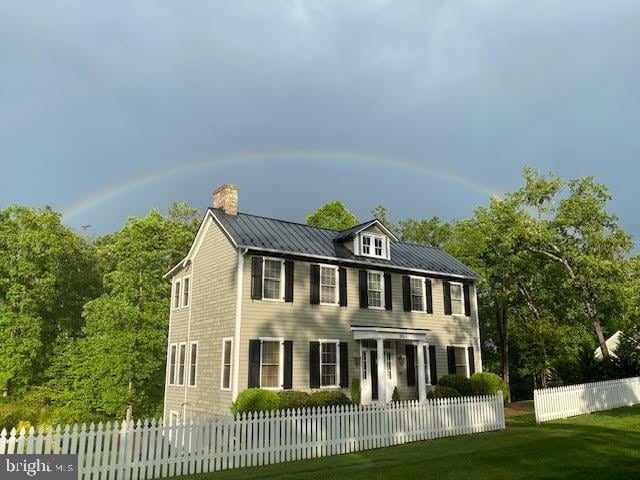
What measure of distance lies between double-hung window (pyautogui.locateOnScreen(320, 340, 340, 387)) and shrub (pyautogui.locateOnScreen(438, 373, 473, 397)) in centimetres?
528

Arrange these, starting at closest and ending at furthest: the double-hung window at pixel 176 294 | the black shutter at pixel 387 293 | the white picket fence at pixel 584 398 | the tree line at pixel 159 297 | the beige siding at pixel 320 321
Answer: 1. the white picket fence at pixel 584 398
2. the beige siding at pixel 320 321
3. the black shutter at pixel 387 293
4. the double-hung window at pixel 176 294
5. the tree line at pixel 159 297

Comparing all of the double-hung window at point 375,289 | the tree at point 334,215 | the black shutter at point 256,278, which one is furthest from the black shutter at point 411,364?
the tree at point 334,215

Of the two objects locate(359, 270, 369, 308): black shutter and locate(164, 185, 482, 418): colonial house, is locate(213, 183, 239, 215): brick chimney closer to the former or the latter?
locate(164, 185, 482, 418): colonial house

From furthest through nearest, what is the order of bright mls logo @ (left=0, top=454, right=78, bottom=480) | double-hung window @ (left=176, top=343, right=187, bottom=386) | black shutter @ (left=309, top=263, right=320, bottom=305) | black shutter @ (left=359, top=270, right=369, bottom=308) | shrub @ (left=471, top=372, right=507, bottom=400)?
shrub @ (left=471, top=372, right=507, bottom=400), double-hung window @ (left=176, top=343, right=187, bottom=386), black shutter @ (left=359, top=270, right=369, bottom=308), black shutter @ (left=309, top=263, right=320, bottom=305), bright mls logo @ (left=0, top=454, right=78, bottom=480)

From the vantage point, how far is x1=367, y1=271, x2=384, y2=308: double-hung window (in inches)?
829

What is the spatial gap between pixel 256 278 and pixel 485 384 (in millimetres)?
11537

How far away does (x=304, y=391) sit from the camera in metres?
17.8

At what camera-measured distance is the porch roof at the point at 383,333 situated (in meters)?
19.3

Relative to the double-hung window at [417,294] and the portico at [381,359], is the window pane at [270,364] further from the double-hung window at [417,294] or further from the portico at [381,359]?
the double-hung window at [417,294]

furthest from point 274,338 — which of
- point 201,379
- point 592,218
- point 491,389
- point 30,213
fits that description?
point 30,213

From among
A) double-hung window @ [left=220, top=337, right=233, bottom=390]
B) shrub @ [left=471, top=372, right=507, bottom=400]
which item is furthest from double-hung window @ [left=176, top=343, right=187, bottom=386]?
shrub @ [left=471, top=372, right=507, bottom=400]

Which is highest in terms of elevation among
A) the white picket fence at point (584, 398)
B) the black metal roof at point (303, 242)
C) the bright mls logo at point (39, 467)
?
the black metal roof at point (303, 242)

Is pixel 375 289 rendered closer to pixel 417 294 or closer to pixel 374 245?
pixel 374 245

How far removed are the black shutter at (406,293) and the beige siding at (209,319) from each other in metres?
8.22
